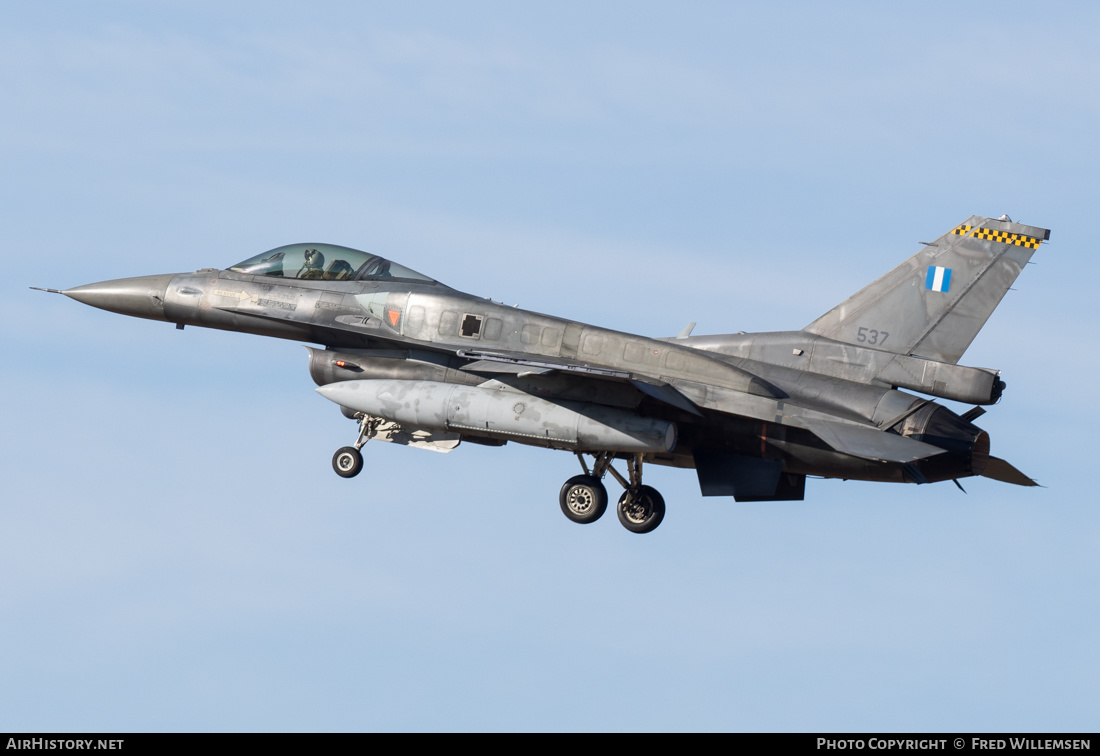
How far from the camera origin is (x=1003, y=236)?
2062 centimetres

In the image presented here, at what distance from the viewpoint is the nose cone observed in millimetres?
22844

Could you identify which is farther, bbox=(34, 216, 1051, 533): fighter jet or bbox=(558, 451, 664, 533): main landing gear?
bbox=(558, 451, 664, 533): main landing gear

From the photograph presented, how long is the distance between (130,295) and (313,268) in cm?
310

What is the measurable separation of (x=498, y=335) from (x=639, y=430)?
9.22 feet

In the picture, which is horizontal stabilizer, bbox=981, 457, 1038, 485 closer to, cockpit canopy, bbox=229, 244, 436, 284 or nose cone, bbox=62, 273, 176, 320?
cockpit canopy, bbox=229, 244, 436, 284

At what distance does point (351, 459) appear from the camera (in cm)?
2191

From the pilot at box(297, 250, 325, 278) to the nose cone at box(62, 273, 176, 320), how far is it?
220 centimetres

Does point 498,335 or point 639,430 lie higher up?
point 498,335

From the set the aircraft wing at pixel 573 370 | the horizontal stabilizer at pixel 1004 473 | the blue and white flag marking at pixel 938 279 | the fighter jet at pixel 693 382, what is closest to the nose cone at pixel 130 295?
the fighter jet at pixel 693 382

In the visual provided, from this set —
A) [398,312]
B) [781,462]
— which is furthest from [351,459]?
[781,462]

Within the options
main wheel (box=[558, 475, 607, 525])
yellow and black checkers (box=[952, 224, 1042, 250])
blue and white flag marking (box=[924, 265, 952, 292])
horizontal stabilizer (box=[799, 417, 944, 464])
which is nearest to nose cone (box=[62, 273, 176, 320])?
main wheel (box=[558, 475, 607, 525])
